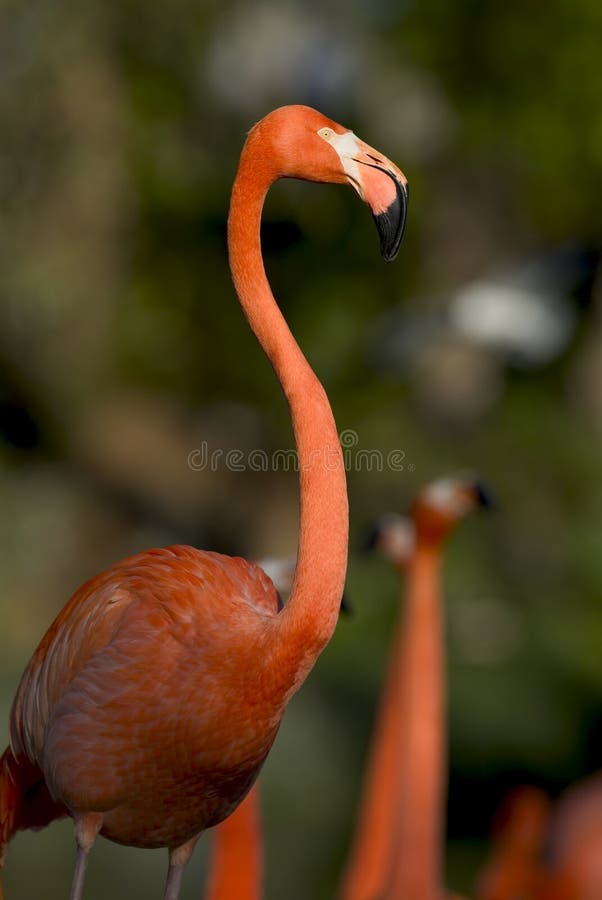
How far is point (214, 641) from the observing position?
2135 mm

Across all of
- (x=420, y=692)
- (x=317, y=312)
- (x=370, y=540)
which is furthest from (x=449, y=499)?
(x=317, y=312)

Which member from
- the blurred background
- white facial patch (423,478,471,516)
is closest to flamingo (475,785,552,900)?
white facial patch (423,478,471,516)

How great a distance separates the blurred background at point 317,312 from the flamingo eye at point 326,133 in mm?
6115

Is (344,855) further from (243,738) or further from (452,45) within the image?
(452,45)

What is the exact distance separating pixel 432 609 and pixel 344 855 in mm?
2874

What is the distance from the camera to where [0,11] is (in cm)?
809

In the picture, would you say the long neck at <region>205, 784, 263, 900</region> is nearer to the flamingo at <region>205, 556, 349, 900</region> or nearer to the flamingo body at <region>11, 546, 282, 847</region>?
the flamingo at <region>205, 556, 349, 900</region>

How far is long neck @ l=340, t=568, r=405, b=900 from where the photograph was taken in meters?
→ 4.38

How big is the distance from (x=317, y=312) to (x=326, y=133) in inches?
336

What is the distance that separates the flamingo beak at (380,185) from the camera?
2.03 meters

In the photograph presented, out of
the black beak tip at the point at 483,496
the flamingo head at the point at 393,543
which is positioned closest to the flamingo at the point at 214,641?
the black beak tip at the point at 483,496

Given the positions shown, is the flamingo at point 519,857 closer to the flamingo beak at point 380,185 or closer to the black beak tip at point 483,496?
the black beak tip at point 483,496

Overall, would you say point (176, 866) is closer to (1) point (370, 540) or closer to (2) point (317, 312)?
(1) point (370, 540)

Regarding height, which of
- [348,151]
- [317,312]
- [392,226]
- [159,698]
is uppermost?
[317,312]
